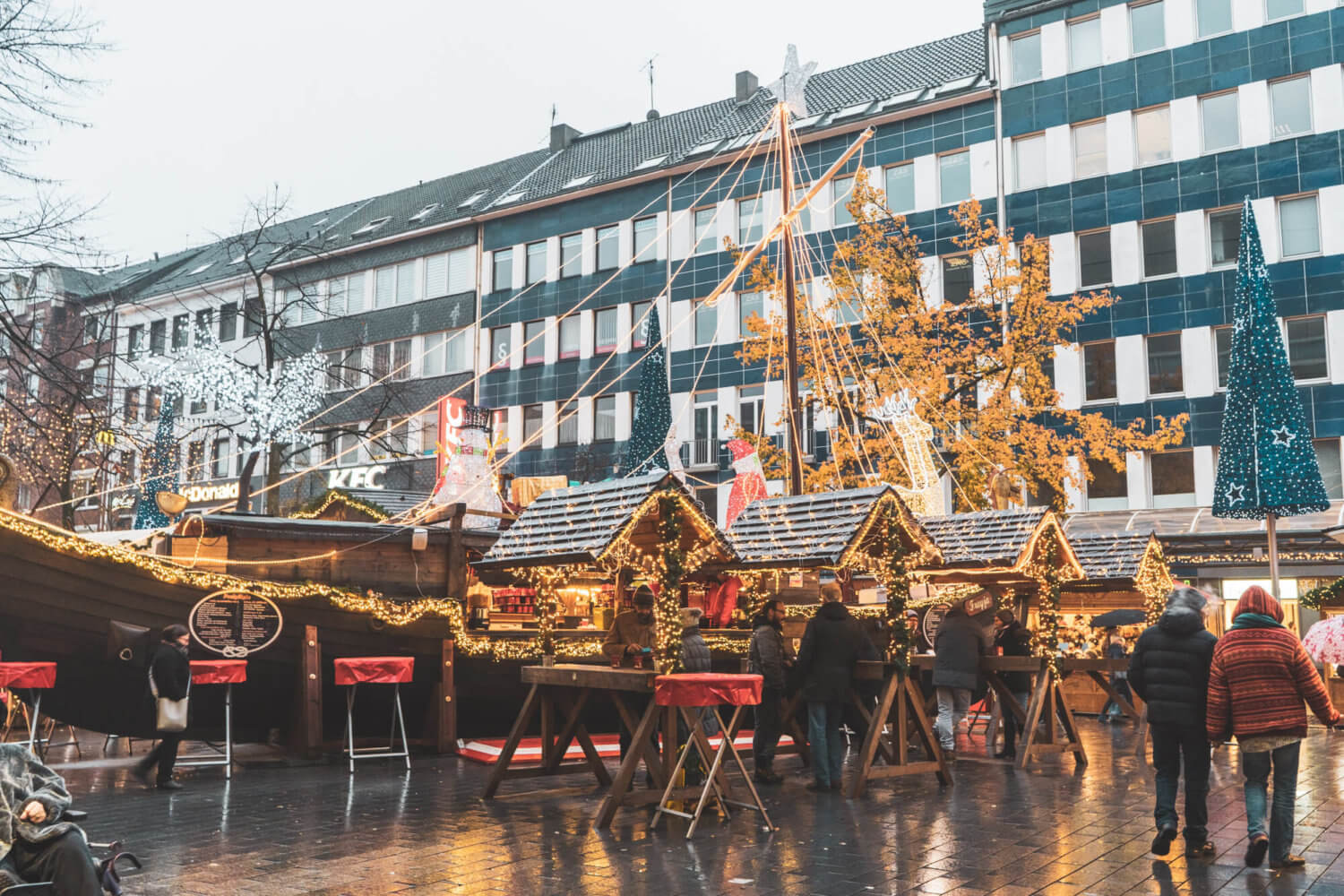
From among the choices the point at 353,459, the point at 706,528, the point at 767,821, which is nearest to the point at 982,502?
the point at 706,528

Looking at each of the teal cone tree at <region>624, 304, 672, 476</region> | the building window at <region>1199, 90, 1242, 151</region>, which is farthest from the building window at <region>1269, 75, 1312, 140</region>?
the teal cone tree at <region>624, 304, 672, 476</region>

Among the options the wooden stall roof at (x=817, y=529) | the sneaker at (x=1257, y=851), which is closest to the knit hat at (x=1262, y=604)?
the sneaker at (x=1257, y=851)

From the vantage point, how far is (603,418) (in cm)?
4056

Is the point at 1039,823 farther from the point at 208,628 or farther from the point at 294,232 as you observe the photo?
the point at 294,232

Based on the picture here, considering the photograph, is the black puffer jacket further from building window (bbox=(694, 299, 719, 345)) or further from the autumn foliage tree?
building window (bbox=(694, 299, 719, 345))

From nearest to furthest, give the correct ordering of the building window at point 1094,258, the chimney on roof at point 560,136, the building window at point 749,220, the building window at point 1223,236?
the building window at point 1223,236 < the building window at point 1094,258 < the building window at point 749,220 < the chimney on roof at point 560,136

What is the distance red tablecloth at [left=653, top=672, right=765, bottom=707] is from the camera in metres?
9.30

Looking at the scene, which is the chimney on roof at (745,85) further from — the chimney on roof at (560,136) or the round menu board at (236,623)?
the round menu board at (236,623)

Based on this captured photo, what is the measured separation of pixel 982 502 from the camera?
923 inches

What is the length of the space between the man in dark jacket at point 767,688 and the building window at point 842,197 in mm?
25094

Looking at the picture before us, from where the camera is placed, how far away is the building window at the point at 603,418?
40250 millimetres

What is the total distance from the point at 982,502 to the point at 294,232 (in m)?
40.4

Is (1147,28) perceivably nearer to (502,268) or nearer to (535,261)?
(535,261)

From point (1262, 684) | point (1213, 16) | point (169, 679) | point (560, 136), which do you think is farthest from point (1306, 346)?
point (560, 136)
